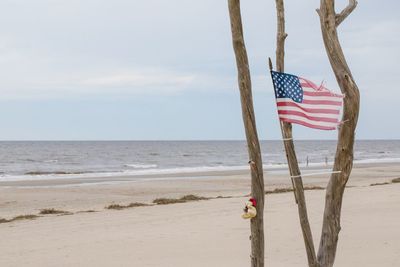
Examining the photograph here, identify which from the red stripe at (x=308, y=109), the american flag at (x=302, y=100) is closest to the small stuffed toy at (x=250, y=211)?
the american flag at (x=302, y=100)

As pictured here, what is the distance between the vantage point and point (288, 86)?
5520 mm

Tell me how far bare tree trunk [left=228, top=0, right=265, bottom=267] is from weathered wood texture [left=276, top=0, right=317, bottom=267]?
362 millimetres

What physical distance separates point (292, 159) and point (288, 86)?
0.72 m

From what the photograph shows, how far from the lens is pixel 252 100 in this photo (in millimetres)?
5461

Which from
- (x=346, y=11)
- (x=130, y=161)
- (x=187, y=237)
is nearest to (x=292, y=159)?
(x=346, y=11)

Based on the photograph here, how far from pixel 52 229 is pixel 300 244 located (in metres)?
5.19

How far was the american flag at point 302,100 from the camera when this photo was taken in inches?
213

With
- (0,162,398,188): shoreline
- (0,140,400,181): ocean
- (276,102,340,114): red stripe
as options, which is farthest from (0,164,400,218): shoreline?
(276,102,340,114): red stripe

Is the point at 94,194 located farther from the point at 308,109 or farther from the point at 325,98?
the point at 325,98

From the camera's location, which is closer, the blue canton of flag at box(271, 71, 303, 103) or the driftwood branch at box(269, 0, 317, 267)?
the blue canton of flag at box(271, 71, 303, 103)

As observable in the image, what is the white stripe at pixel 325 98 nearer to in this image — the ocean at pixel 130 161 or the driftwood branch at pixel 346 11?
the driftwood branch at pixel 346 11

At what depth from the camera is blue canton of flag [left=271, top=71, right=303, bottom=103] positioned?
18.1 ft

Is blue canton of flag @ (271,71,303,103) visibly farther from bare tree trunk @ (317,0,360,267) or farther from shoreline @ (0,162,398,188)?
shoreline @ (0,162,398,188)

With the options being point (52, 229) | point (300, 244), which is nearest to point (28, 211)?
point (52, 229)
